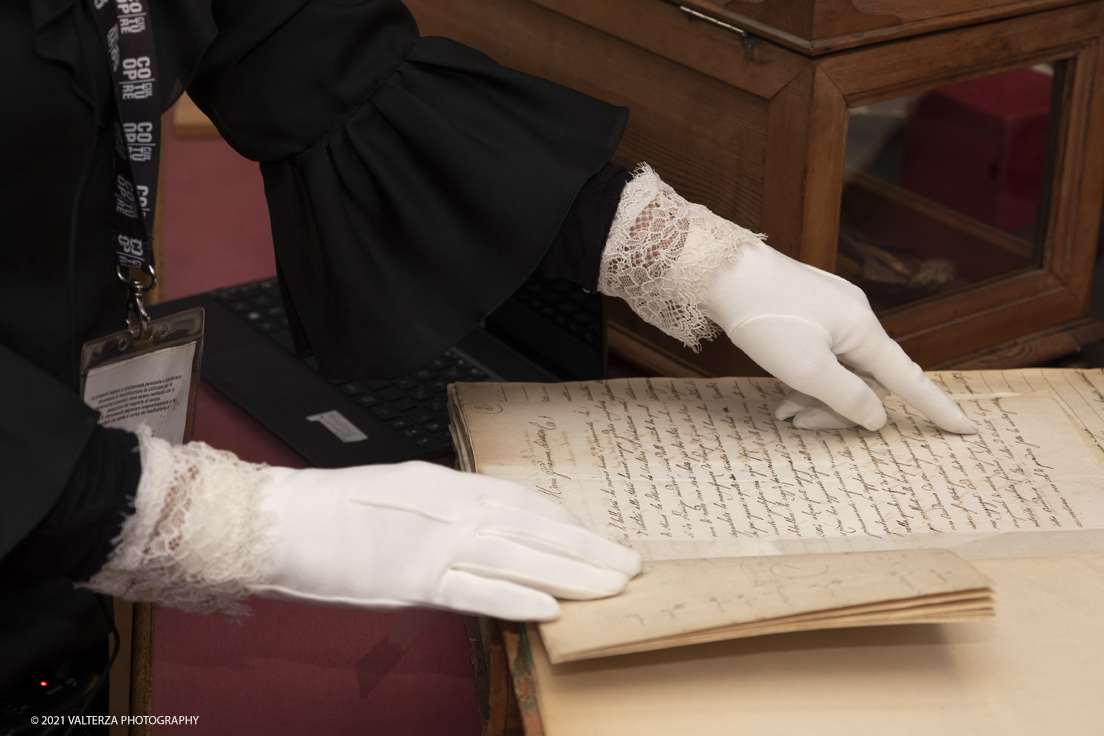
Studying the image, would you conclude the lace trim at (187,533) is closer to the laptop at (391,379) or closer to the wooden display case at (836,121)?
the laptop at (391,379)

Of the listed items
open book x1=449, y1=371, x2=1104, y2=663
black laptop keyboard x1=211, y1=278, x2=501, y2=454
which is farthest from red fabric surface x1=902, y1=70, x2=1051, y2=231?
black laptop keyboard x1=211, y1=278, x2=501, y2=454

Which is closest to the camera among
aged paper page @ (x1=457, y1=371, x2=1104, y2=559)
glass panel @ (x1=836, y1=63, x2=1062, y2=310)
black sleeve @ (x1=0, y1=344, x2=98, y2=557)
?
black sleeve @ (x1=0, y1=344, x2=98, y2=557)

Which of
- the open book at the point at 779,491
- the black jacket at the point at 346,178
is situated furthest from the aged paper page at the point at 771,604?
the black jacket at the point at 346,178

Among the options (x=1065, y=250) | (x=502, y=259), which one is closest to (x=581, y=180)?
(x=502, y=259)

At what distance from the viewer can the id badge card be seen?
69 centimetres

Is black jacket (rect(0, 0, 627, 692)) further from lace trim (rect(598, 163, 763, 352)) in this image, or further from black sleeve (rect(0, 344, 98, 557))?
black sleeve (rect(0, 344, 98, 557))

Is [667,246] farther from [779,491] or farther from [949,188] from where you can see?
[949,188]

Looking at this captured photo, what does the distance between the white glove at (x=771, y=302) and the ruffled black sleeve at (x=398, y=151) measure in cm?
6

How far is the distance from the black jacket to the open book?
0.30ft

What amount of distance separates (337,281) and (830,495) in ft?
1.26

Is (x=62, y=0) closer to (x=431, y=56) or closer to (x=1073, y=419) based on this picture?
(x=431, y=56)

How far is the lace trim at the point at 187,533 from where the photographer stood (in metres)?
0.53

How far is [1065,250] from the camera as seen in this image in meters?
0.94

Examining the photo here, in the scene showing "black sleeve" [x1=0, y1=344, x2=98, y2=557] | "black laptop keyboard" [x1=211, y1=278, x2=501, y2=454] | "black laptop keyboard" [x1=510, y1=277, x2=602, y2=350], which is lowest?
"black laptop keyboard" [x1=211, y1=278, x2=501, y2=454]
